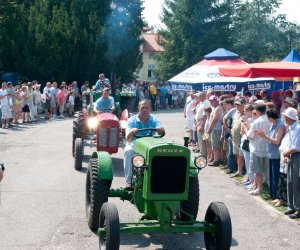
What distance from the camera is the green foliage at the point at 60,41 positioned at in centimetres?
3128

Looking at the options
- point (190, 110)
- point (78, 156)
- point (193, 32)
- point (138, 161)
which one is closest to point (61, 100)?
point (190, 110)

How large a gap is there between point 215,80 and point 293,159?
780 cm

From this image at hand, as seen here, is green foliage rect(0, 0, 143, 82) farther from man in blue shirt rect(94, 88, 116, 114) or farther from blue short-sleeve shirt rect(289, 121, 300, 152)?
blue short-sleeve shirt rect(289, 121, 300, 152)

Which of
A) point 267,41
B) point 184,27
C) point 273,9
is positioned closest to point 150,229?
point 184,27

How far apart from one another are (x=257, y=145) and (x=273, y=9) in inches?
2718

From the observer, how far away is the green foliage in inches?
1232

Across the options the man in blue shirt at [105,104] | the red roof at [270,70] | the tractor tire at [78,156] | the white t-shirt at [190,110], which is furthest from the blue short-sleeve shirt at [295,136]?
the white t-shirt at [190,110]

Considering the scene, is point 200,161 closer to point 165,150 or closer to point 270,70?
point 165,150

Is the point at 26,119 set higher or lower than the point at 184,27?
lower

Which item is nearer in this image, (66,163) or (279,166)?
(279,166)

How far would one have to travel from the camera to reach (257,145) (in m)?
10.6

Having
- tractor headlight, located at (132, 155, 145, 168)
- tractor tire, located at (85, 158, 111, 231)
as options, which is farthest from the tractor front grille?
tractor tire, located at (85, 158, 111, 231)

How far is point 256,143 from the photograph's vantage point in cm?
1059

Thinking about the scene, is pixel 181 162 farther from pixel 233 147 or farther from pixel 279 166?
pixel 233 147
